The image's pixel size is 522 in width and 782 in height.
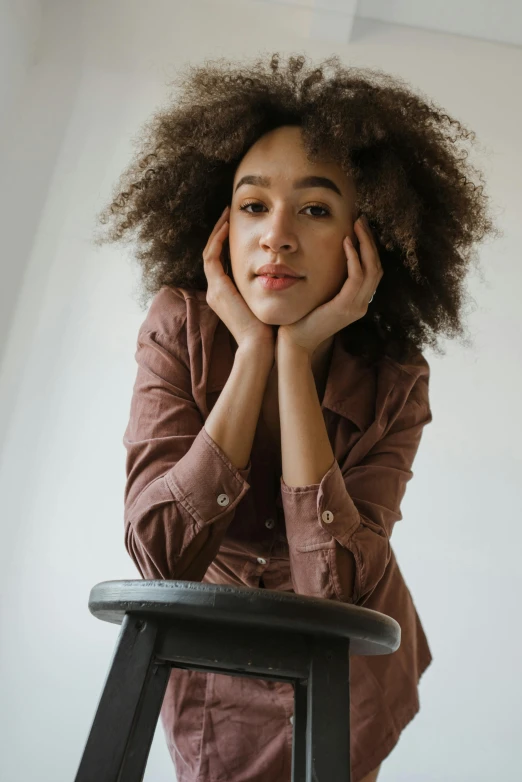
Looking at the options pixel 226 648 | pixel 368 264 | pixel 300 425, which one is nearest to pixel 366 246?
pixel 368 264

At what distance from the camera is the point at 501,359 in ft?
6.91

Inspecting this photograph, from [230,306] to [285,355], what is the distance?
12cm

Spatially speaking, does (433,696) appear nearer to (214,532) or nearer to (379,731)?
(379,731)

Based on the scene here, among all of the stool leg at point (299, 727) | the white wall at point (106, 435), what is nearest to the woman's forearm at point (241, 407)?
the stool leg at point (299, 727)

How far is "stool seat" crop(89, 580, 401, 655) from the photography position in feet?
1.94

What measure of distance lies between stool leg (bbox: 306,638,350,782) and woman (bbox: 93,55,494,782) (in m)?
0.22

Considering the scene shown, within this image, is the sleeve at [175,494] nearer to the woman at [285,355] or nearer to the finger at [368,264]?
the woman at [285,355]

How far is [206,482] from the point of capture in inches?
34.1

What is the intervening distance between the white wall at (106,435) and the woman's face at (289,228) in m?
0.70

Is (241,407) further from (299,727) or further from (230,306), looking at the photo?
(299,727)

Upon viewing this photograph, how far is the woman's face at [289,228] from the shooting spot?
1006mm

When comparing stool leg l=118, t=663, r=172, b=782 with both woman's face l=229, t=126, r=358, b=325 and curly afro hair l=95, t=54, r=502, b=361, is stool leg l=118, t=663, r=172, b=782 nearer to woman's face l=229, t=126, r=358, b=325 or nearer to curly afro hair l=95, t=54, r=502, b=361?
woman's face l=229, t=126, r=358, b=325

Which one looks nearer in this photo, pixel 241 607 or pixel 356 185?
pixel 241 607

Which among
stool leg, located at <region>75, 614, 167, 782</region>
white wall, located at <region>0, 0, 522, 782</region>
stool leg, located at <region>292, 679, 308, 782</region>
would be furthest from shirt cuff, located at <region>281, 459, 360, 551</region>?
white wall, located at <region>0, 0, 522, 782</region>
